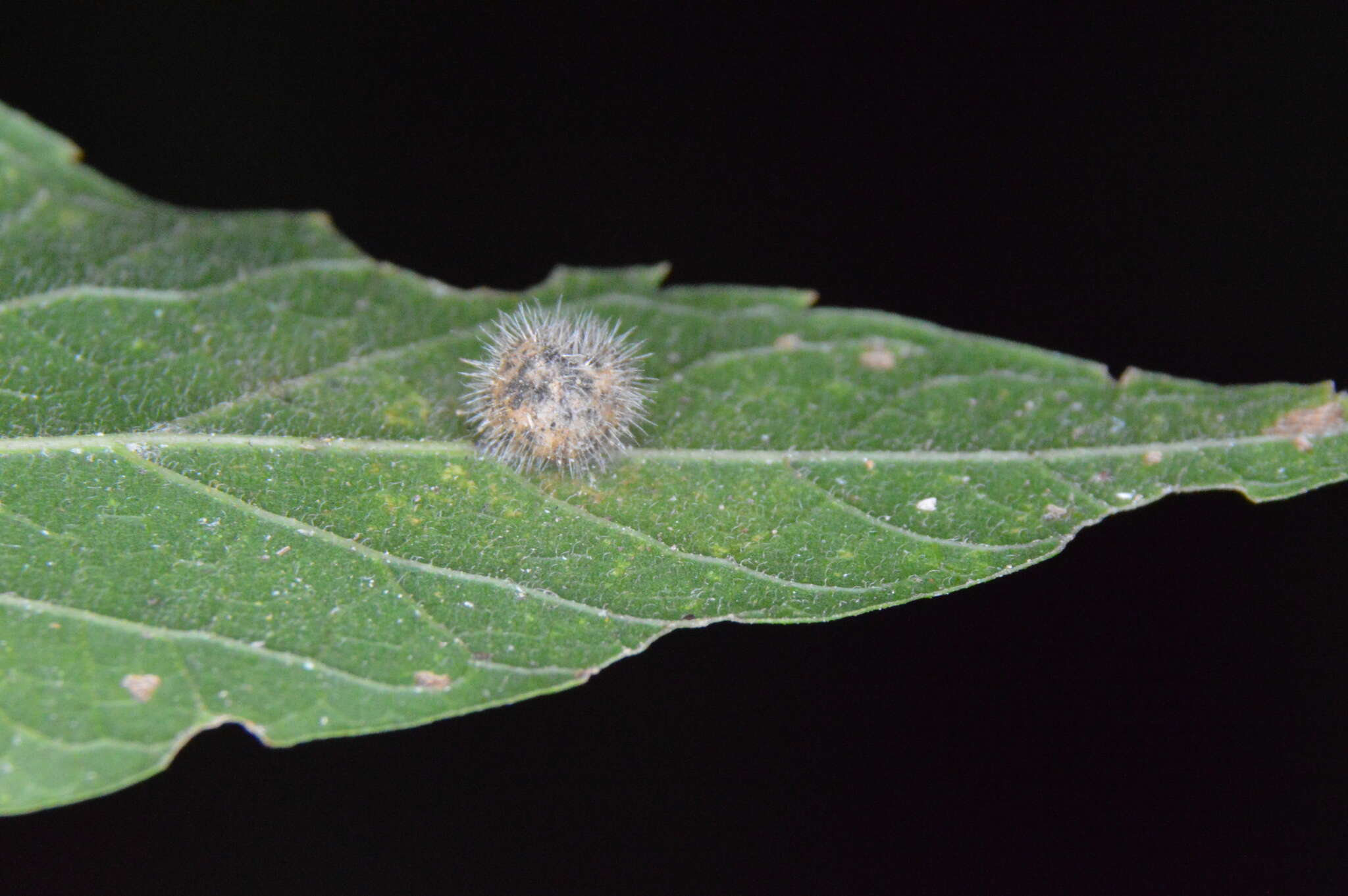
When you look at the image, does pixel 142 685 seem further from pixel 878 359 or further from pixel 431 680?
pixel 878 359

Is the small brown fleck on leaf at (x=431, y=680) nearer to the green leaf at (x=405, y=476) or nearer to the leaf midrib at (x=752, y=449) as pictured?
the green leaf at (x=405, y=476)

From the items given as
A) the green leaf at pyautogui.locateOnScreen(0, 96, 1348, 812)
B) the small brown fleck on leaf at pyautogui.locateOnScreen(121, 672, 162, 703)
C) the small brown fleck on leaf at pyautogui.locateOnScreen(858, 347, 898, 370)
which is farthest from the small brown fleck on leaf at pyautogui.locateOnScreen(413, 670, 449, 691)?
the small brown fleck on leaf at pyautogui.locateOnScreen(858, 347, 898, 370)

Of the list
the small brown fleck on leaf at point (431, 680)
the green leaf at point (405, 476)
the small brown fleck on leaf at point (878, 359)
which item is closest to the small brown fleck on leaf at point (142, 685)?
the green leaf at point (405, 476)

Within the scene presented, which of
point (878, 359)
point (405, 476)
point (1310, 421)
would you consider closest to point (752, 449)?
point (878, 359)

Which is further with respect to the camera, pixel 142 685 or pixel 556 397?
pixel 556 397

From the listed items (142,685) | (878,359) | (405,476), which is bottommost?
(142,685)

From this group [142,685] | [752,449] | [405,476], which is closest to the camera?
[142,685]

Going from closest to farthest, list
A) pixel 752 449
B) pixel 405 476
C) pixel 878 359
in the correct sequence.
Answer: pixel 405 476 < pixel 752 449 < pixel 878 359
